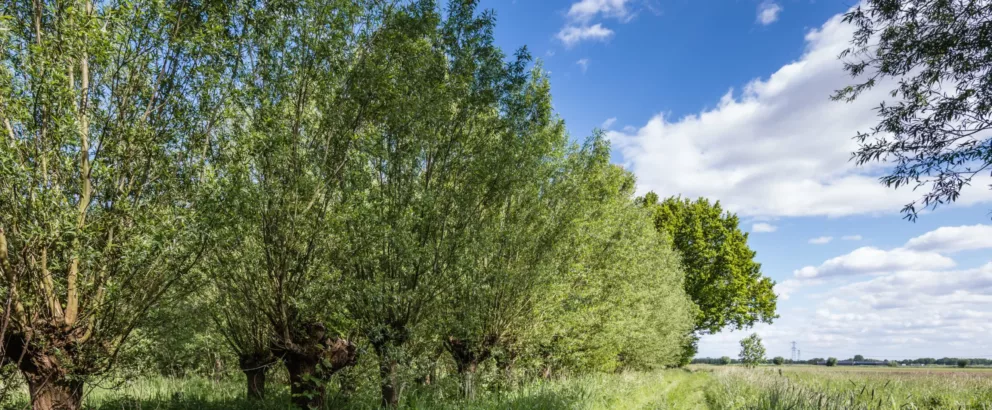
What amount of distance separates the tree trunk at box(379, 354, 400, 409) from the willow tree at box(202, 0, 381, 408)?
1178 mm

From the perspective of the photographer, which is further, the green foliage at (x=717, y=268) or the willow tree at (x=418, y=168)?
the green foliage at (x=717, y=268)

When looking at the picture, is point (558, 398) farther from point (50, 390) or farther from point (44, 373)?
point (44, 373)

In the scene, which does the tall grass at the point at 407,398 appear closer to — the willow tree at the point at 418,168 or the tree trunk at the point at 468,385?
the tree trunk at the point at 468,385

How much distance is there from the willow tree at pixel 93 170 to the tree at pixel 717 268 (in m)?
33.5

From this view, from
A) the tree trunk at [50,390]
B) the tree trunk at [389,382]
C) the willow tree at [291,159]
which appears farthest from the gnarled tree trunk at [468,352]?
the tree trunk at [50,390]

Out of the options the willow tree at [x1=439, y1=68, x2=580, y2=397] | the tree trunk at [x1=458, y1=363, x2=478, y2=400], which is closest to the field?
the tree trunk at [x1=458, y1=363, x2=478, y2=400]

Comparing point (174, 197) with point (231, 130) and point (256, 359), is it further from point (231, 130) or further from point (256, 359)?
point (256, 359)

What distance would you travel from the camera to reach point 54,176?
605 centimetres

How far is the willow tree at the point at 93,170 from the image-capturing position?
5.80 meters

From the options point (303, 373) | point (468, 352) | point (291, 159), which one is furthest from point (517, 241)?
point (291, 159)

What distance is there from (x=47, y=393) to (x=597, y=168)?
43.1 ft

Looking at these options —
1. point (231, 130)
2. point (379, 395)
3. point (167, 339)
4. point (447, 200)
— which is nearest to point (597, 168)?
point (447, 200)

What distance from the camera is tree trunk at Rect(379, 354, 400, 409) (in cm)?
941

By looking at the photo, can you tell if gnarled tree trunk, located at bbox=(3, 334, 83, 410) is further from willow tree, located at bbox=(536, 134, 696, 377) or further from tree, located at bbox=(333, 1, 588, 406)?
willow tree, located at bbox=(536, 134, 696, 377)
